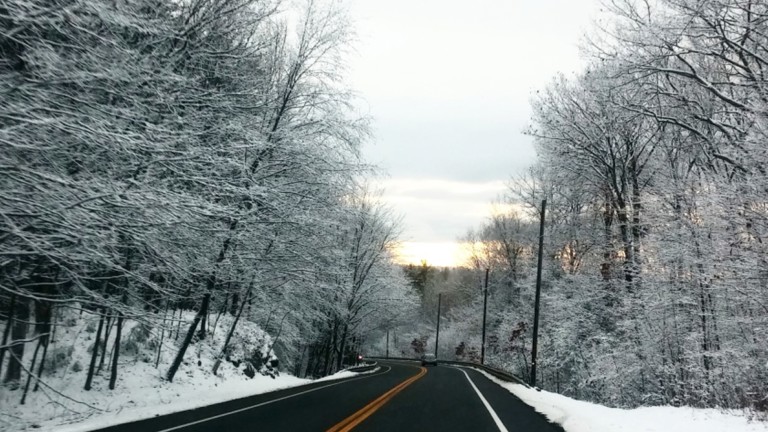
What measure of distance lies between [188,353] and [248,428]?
10.7m

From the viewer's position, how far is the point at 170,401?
13.2m

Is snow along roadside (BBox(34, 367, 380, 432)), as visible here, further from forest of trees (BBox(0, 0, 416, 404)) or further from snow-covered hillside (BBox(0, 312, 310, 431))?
forest of trees (BBox(0, 0, 416, 404))

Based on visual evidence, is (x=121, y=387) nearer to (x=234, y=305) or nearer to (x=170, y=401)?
(x=170, y=401)

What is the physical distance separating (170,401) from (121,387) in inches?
53.1

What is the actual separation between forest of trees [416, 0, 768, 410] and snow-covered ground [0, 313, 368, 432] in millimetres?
13513

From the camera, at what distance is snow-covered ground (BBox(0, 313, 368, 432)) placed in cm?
959

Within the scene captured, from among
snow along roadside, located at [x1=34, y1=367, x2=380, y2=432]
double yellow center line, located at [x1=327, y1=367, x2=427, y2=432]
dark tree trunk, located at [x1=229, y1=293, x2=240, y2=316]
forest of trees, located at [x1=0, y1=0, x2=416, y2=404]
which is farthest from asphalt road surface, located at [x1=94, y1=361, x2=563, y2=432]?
dark tree trunk, located at [x1=229, y1=293, x2=240, y2=316]

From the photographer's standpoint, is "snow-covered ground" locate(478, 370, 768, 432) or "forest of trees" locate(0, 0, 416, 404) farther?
"snow-covered ground" locate(478, 370, 768, 432)

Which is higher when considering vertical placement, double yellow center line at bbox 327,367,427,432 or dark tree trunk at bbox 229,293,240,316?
dark tree trunk at bbox 229,293,240,316

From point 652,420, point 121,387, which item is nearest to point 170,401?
point 121,387

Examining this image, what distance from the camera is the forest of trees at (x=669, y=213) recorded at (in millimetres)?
13336

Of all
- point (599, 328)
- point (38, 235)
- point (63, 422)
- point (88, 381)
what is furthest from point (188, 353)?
point (599, 328)

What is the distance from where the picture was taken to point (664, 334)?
18.1 meters

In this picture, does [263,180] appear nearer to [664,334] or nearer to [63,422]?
[63,422]
